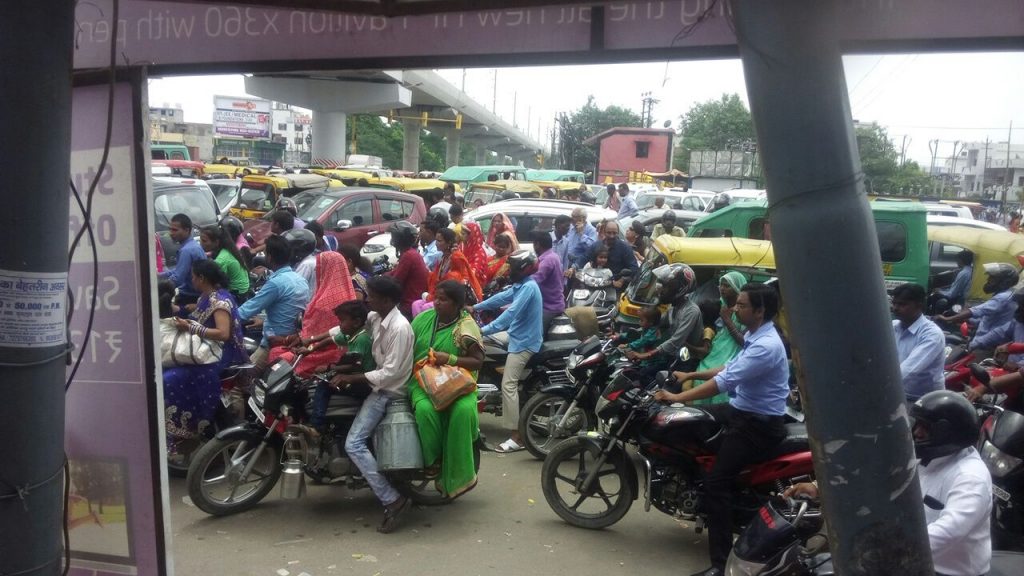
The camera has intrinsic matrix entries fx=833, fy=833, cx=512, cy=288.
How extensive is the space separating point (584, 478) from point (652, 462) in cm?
49

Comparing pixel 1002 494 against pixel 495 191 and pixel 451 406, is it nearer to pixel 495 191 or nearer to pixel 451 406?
pixel 451 406

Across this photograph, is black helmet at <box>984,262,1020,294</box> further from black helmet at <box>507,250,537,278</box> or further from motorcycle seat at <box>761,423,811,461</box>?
motorcycle seat at <box>761,423,811,461</box>

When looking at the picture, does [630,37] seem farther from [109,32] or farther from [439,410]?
[439,410]

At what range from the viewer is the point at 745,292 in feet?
14.7

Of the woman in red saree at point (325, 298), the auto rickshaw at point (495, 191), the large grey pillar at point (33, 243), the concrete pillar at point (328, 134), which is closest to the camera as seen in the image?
the large grey pillar at point (33, 243)

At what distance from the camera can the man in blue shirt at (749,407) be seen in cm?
441

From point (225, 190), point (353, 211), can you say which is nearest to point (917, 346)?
point (353, 211)

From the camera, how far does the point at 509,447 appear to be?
21.9 ft

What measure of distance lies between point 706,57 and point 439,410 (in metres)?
3.18

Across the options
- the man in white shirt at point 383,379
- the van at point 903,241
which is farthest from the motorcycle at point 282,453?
the van at point 903,241

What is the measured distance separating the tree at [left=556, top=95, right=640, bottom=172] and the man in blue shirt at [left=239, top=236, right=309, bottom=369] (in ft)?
172

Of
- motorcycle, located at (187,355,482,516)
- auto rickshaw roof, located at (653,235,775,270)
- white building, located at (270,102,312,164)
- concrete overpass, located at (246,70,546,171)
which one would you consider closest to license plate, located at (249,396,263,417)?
motorcycle, located at (187,355,482,516)

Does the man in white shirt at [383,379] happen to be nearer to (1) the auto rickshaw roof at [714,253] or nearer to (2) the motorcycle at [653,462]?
(2) the motorcycle at [653,462]

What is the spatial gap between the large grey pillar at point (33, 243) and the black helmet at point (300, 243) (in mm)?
4944
